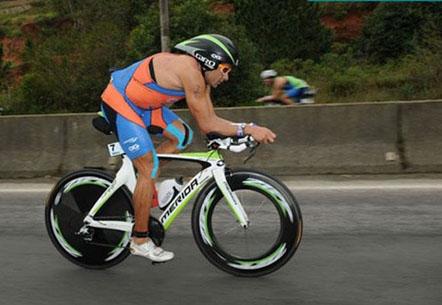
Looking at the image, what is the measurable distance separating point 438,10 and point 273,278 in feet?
179

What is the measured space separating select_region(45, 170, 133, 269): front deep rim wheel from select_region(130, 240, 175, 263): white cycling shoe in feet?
0.52

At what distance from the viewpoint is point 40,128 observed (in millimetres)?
9531

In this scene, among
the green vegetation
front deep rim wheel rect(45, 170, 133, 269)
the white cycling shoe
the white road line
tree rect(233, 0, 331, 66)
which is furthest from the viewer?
tree rect(233, 0, 331, 66)

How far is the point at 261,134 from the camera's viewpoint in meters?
4.49

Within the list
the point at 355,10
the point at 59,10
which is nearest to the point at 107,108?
the point at 355,10

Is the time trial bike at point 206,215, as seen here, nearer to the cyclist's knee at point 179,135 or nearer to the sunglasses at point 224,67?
the cyclist's knee at point 179,135

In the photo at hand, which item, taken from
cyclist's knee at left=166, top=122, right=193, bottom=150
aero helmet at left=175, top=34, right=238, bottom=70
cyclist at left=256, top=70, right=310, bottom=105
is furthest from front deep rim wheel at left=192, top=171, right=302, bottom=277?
cyclist at left=256, top=70, right=310, bottom=105

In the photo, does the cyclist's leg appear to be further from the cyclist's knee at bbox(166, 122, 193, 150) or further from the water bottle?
the cyclist's knee at bbox(166, 122, 193, 150)

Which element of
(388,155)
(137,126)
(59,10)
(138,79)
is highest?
(138,79)

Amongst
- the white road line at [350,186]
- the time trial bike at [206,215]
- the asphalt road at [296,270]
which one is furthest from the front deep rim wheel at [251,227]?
the white road line at [350,186]

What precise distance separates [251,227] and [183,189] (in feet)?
1.84

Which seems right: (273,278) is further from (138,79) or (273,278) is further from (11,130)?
(11,130)

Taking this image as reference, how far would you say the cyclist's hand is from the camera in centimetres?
447

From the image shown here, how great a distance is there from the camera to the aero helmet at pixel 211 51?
459 centimetres
